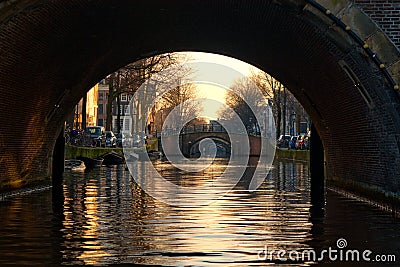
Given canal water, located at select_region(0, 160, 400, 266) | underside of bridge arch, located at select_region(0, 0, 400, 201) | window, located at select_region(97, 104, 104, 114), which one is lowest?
canal water, located at select_region(0, 160, 400, 266)

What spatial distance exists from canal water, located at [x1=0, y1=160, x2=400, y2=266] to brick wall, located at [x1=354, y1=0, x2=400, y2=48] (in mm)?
3732

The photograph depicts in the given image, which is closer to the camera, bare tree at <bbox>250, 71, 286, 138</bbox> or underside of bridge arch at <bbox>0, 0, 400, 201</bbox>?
underside of bridge arch at <bbox>0, 0, 400, 201</bbox>

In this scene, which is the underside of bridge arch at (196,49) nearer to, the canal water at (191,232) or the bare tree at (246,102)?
the canal water at (191,232)

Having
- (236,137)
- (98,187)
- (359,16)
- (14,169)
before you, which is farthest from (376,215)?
(236,137)

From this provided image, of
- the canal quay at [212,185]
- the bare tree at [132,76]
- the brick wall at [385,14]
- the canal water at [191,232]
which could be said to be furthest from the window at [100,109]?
the brick wall at [385,14]

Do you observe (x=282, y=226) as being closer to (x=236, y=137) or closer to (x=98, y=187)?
(x=98, y=187)

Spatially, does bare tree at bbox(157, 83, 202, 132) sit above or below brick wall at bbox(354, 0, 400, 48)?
above

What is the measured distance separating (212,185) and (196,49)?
4775mm

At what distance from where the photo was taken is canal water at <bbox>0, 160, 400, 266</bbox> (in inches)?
417

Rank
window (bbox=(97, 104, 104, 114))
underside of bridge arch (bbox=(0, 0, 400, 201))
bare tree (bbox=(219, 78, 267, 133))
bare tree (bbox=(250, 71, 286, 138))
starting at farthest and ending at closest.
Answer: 1. window (bbox=(97, 104, 104, 114))
2. bare tree (bbox=(219, 78, 267, 133))
3. bare tree (bbox=(250, 71, 286, 138))
4. underside of bridge arch (bbox=(0, 0, 400, 201))

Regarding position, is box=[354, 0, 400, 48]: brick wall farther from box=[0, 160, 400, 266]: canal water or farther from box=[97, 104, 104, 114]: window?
box=[97, 104, 104, 114]: window

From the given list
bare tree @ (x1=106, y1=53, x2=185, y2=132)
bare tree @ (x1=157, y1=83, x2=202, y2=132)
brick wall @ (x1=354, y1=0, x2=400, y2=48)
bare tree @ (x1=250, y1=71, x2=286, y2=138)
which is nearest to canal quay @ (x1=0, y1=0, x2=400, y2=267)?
brick wall @ (x1=354, y1=0, x2=400, y2=48)

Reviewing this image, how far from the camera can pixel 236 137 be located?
93312mm

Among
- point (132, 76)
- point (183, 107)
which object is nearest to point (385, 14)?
point (132, 76)
